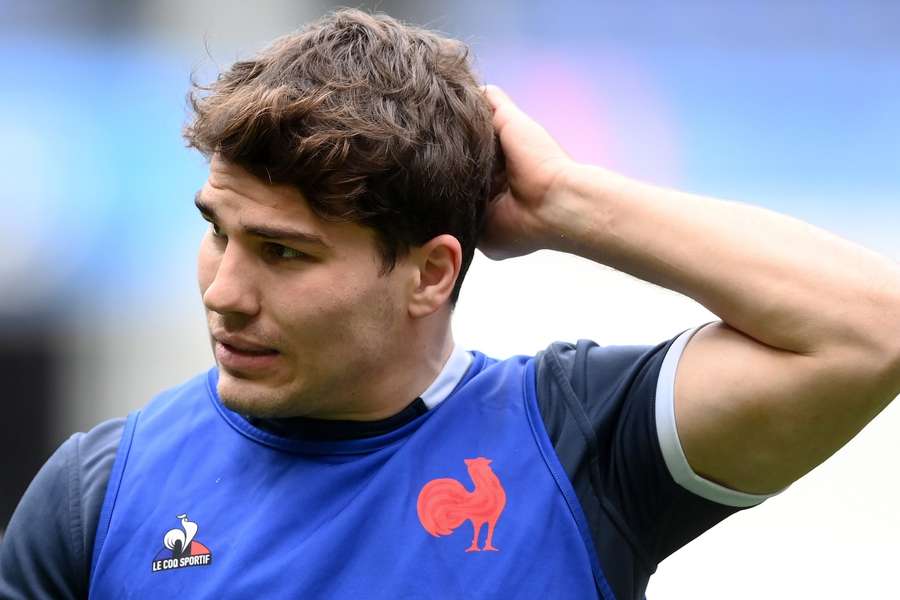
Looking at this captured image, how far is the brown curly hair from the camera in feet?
5.75

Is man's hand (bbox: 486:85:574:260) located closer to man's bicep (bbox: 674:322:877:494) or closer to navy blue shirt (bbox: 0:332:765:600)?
navy blue shirt (bbox: 0:332:765:600)

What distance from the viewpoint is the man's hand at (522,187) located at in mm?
1962

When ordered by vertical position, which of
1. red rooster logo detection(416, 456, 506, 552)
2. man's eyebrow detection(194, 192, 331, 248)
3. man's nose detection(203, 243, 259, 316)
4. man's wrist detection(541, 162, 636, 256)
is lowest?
red rooster logo detection(416, 456, 506, 552)

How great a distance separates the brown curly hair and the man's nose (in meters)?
0.12

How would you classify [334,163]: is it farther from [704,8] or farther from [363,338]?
[704,8]

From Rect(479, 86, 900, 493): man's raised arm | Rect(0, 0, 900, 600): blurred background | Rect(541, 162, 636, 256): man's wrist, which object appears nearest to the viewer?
Rect(479, 86, 900, 493): man's raised arm

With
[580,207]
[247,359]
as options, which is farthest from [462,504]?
[580,207]

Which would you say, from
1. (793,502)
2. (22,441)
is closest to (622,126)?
(793,502)

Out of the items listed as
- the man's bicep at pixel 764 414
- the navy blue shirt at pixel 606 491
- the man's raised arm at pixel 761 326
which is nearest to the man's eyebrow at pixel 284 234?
the navy blue shirt at pixel 606 491

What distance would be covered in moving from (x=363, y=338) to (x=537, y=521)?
369 mm

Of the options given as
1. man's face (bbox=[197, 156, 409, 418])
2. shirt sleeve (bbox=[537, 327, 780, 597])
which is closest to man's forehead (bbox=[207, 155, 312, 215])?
man's face (bbox=[197, 156, 409, 418])

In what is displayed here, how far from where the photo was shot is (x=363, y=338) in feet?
6.01

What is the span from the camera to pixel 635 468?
1816 mm

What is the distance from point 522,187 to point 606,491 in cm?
51
